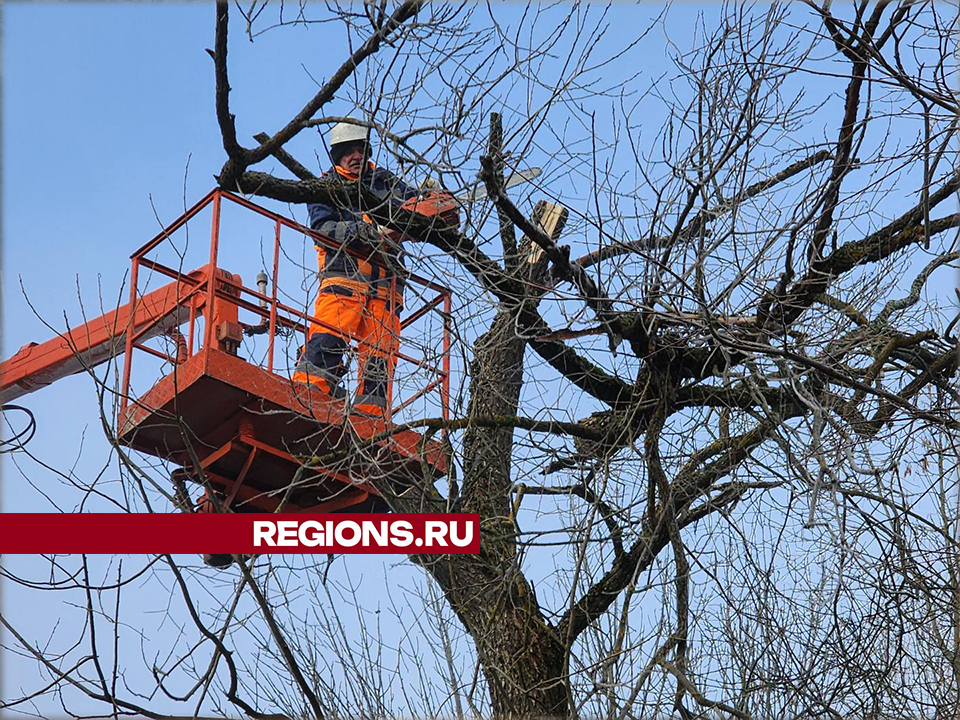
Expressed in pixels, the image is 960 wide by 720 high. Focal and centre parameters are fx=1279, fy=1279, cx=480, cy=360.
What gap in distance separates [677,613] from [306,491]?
12.4ft

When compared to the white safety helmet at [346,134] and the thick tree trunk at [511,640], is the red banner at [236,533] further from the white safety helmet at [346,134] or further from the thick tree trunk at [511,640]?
the white safety helmet at [346,134]

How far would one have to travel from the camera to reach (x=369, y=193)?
6309 millimetres

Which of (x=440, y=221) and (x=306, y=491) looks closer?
(x=440, y=221)

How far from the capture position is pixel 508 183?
5.91m

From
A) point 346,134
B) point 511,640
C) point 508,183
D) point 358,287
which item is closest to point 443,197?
point 508,183

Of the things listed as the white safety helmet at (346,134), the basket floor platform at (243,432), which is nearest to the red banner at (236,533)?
the basket floor platform at (243,432)

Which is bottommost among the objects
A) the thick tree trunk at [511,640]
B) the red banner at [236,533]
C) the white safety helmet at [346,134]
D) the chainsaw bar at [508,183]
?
the thick tree trunk at [511,640]

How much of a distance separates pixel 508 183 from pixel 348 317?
314 centimetres

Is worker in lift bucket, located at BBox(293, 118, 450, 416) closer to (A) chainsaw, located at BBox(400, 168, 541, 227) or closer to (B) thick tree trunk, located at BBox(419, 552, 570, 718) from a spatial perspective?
(A) chainsaw, located at BBox(400, 168, 541, 227)

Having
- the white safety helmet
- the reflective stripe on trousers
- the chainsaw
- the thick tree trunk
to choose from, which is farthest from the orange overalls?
the thick tree trunk

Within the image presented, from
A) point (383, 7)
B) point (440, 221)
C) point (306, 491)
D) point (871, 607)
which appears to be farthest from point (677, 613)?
point (306, 491)

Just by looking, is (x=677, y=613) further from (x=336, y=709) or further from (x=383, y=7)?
(x=383, y=7)

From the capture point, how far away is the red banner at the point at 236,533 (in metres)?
6.45

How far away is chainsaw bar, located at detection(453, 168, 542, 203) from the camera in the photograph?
19.1ft
